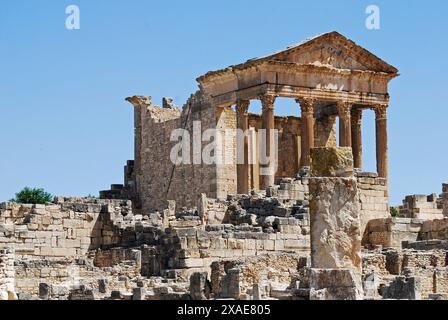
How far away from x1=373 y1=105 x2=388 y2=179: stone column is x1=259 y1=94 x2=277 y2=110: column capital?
495 centimetres

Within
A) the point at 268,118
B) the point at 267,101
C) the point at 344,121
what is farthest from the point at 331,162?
the point at 344,121

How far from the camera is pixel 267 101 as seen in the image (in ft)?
155

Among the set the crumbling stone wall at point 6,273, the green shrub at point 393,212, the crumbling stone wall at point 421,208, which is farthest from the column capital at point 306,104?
the crumbling stone wall at point 6,273

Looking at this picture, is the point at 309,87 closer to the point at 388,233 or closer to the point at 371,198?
the point at 371,198

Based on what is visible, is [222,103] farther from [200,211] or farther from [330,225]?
[330,225]

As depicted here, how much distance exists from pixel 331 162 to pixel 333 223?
1.01 meters

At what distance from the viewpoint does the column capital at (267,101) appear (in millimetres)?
47031

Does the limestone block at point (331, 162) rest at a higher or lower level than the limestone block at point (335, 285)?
higher

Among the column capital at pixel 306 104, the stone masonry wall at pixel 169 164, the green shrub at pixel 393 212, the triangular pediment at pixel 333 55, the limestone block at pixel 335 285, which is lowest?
the limestone block at pixel 335 285

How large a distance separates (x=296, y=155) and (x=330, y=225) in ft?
97.1

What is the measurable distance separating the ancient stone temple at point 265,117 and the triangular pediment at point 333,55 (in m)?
0.04

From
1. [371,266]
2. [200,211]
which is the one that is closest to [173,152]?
[200,211]

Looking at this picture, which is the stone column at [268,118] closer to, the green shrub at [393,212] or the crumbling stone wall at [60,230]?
the green shrub at [393,212]

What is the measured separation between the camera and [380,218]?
34.4 metres
